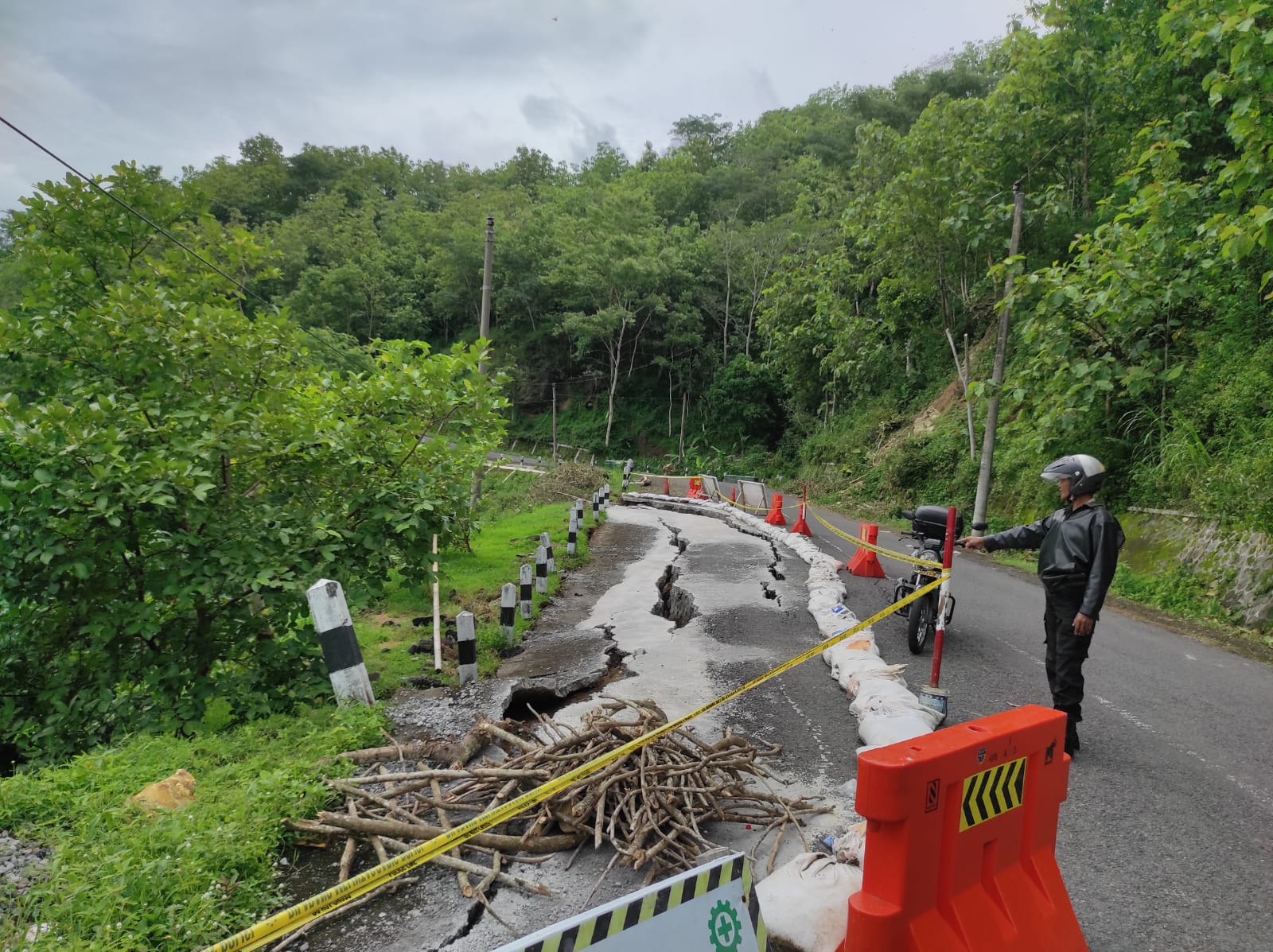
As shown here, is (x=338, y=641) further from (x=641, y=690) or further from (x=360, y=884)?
(x=360, y=884)

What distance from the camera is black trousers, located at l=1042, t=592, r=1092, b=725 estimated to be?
412 centimetres

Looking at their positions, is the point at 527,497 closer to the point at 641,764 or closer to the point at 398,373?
the point at 398,373

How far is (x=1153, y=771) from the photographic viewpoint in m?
4.04

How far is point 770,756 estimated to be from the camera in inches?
155

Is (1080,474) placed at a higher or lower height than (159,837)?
higher

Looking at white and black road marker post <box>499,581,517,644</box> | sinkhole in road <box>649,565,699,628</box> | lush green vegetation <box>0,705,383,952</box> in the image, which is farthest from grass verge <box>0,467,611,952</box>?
sinkhole in road <box>649,565,699,628</box>

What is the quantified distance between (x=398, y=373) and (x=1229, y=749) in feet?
20.6

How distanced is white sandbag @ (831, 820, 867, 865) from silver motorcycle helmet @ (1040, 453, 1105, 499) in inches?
100.0

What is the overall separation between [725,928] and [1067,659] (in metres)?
3.29

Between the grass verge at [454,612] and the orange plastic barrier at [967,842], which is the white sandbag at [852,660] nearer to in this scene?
the orange plastic barrier at [967,842]

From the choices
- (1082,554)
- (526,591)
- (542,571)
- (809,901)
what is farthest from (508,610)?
(1082,554)

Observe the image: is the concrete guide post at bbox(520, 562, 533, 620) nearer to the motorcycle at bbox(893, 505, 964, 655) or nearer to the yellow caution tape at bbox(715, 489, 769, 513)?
the motorcycle at bbox(893, 505, 964, 655)

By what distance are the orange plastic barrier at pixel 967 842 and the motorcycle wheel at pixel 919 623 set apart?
373 centimetres

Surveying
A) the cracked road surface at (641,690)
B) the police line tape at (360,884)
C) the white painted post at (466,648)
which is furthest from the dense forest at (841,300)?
the police line tape at (360,884)
